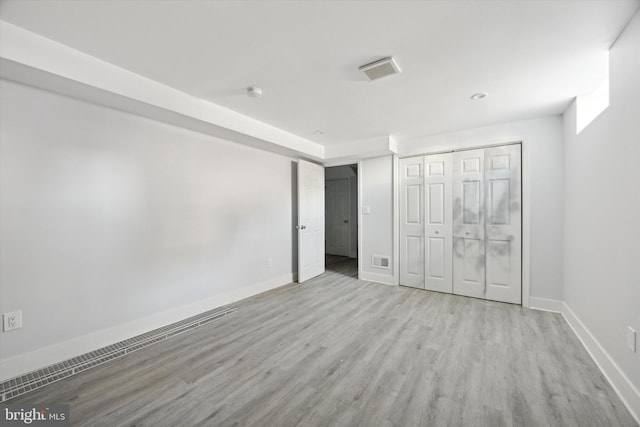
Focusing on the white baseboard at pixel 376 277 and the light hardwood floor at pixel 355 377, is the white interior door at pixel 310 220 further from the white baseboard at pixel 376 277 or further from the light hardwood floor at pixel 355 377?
the light hardwood floor at pixel 355 377

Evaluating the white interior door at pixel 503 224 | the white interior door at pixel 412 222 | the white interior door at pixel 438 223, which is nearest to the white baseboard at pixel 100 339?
the white interior door at pixel 412 222

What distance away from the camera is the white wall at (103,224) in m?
1.88

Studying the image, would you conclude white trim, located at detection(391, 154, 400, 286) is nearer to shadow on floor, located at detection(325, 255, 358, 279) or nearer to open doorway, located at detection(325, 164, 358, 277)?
shadow on floor, located at detection(325, 255, 358, 279)

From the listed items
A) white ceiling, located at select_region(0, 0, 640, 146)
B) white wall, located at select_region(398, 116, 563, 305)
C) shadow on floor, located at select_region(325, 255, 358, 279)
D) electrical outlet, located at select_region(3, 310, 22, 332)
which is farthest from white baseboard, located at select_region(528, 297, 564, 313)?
electrical outlet, located at select_region(3, 310, 22, 332)

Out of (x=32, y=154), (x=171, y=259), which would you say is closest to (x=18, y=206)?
(x=32, y=154)

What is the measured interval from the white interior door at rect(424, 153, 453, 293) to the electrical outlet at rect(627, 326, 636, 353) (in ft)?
6.93

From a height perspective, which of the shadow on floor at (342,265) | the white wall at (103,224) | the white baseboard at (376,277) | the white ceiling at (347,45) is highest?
the white ceiling at (347,45)

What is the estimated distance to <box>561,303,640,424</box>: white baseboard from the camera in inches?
58.6

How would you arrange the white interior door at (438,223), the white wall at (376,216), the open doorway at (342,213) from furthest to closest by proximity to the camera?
1. the open doorway at (342,213)
2. the white wall at (376,216)
3. the white interior door at (438,223)

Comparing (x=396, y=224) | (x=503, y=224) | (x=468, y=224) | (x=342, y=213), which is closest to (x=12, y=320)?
(x=396, y=224)

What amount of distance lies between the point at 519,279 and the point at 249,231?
363 cm

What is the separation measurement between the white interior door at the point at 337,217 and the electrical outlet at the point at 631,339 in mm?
5421

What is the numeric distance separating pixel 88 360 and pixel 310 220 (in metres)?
3.19

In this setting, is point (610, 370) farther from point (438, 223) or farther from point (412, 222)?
point (412, 222)
